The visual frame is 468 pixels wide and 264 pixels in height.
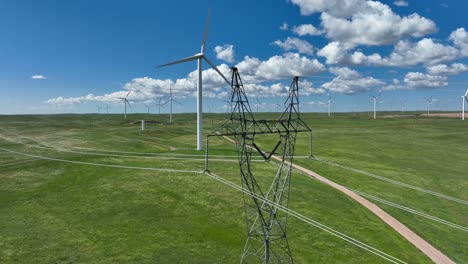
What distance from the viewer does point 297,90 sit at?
28562mm

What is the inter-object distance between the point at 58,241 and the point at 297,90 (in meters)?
27.1

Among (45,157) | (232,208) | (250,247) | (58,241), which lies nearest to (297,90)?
(250,247)

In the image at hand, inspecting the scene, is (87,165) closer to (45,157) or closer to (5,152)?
(45,157)

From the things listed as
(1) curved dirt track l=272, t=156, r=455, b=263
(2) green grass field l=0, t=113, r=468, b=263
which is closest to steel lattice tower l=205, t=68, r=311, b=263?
(2) green grass field l=0, t=113, r=468, b=263

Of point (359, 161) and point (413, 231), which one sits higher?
point (359, 161)

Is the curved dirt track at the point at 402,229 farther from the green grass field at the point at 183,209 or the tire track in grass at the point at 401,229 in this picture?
the green grass field at the point at 183,209

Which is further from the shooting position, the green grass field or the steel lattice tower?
the green grass field

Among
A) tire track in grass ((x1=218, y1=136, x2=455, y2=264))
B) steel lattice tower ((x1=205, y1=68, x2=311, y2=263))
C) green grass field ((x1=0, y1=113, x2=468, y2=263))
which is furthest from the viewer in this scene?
tire track in grass ((x1=218, y1=136, x2=455, y2=264))

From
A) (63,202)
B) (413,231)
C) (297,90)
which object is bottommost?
(413,231)

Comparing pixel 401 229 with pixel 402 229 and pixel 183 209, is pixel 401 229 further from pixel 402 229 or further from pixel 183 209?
pixel 183 209

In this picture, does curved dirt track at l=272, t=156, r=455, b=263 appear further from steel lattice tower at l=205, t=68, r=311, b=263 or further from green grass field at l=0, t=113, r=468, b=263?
steel lattice tower at l=205, t=68, r=311, b=263

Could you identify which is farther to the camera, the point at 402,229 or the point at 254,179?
the point at 402,229

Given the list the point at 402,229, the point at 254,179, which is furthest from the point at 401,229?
Result: the point at 254,179

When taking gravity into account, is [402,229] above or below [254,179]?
below
